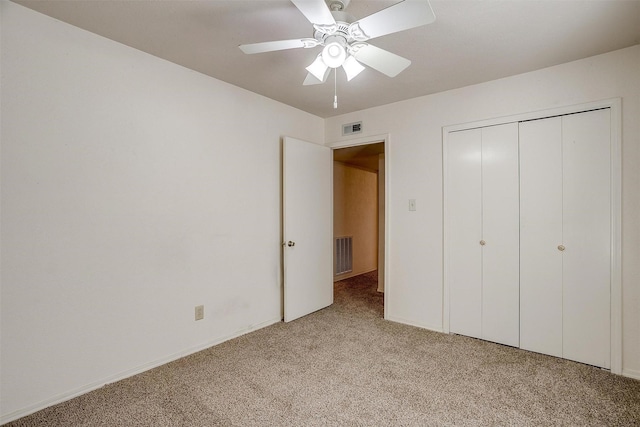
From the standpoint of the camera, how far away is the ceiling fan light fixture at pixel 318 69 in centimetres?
181

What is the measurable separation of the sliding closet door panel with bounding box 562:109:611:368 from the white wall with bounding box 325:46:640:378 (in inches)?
4.0

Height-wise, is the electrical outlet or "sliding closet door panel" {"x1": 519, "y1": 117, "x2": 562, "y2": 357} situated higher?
"sliding closet door panel" {"x1": 519, "y1": 117, "x2": 562, "y2": 357}

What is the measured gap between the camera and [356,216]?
5.69 m

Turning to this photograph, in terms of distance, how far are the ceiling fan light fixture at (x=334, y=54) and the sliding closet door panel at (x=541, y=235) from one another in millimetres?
1835

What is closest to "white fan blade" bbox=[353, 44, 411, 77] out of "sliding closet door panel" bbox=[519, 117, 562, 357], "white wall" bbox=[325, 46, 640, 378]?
"white wall" bbox=[325, 46, 640, 378]

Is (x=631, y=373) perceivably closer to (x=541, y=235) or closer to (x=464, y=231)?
(x=541, y=235)

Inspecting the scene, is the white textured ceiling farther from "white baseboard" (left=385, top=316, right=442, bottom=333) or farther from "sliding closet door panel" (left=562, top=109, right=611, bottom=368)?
"white baseboard" (left=385, top=316, right=442, bottom=333)

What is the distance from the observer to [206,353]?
100 inches

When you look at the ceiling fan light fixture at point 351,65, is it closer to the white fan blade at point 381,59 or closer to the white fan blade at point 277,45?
the white fan blade at point 381,59

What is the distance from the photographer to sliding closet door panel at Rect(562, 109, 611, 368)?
2.28 meters

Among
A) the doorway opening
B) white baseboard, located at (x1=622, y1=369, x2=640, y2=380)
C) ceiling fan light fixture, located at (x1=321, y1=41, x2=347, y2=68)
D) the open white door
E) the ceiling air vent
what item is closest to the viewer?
ceiling fan light fixture, located at (x1=321, y1=41, x2=347, y2=68)

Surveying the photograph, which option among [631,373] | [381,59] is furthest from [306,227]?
[631,373]

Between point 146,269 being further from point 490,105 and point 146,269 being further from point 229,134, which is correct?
point 490,105

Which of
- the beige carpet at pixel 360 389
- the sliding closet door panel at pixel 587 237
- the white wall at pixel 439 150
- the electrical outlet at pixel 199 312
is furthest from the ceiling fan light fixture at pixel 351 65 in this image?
the electrical outlet at pixel 199 312
